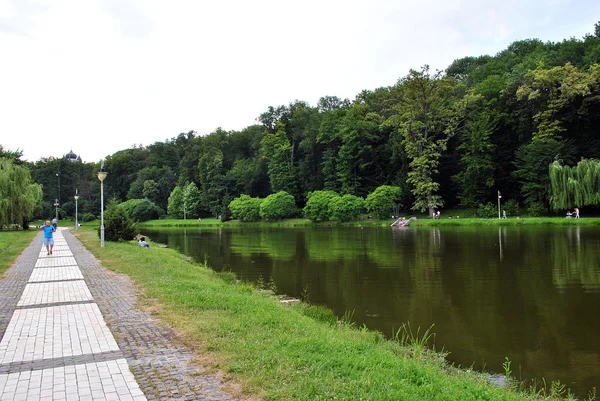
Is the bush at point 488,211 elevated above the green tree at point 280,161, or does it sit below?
below

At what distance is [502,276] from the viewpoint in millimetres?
15172

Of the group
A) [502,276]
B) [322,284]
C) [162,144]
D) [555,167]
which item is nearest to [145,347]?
[322,284]

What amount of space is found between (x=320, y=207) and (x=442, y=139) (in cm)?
1951

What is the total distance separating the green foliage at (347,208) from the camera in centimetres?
5822

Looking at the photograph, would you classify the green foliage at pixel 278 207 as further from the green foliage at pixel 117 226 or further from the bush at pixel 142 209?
the green foliage at pixel 117 226

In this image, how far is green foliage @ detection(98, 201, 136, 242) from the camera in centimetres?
2519

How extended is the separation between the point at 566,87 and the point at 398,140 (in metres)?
21.6

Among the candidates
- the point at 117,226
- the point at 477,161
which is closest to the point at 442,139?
the point at 477,161

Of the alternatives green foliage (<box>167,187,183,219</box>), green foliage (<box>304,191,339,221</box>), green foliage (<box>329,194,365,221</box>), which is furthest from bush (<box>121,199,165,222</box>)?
green foliage (<box>329,194,365,221</box>)

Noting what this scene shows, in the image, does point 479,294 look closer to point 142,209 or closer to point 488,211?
point 488,211

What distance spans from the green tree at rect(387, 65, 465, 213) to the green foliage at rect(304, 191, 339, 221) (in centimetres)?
1145

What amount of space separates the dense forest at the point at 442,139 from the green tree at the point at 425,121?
5.7 inches

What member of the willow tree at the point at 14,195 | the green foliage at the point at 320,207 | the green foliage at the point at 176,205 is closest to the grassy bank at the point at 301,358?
the willow tree at the point at 14,195

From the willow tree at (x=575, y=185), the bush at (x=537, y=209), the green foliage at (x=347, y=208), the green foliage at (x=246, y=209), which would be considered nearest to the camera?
the willow tree at (x=575, y=185)
